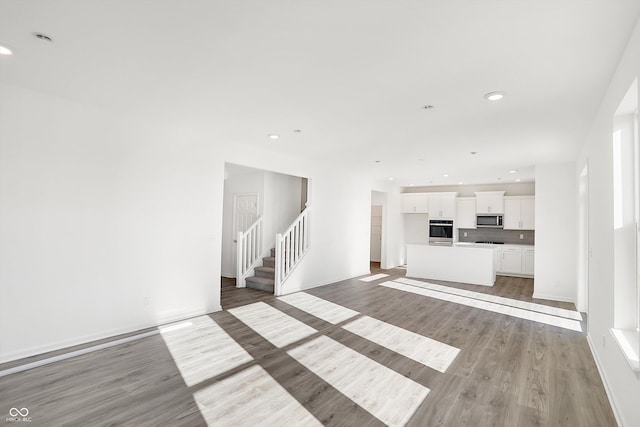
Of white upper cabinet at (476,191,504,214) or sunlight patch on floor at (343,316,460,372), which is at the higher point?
white upper cabinet at (476,191,504,214)

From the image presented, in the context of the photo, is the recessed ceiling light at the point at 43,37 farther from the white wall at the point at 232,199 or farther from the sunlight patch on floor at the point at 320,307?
the white wall at the point at 232,199

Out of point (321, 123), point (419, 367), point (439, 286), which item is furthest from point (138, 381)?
point (439, 286)

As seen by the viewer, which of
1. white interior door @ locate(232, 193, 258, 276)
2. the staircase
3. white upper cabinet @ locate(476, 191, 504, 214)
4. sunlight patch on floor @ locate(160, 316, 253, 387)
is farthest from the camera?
white upper cabinet @ locate(476, 191, 504, 214)

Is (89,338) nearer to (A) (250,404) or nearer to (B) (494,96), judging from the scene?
(A) (250,404)

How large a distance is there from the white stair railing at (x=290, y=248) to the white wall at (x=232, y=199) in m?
1.14

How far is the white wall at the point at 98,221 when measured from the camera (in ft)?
10.3

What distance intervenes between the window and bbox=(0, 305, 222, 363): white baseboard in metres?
4.62

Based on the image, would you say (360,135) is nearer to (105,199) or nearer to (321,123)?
(321,123)

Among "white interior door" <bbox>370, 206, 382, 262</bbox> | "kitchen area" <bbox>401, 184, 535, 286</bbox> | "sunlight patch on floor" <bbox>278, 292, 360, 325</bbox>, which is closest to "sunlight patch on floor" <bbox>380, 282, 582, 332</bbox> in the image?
"kitchen area" <bbox>401, 184, 535, 286</bbox>

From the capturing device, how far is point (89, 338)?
3596 millimetres

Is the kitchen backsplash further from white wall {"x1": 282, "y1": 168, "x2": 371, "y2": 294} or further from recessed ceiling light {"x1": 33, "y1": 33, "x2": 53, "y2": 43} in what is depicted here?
recessed ceiling light {"x1": 33, "y1": 33, "x2": 53, "y2": 43}

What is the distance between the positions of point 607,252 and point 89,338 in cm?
517

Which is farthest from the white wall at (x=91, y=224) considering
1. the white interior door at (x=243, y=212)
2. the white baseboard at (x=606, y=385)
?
the white baseboard at (x=606, y=385)

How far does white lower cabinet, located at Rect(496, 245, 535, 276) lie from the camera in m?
8.77
